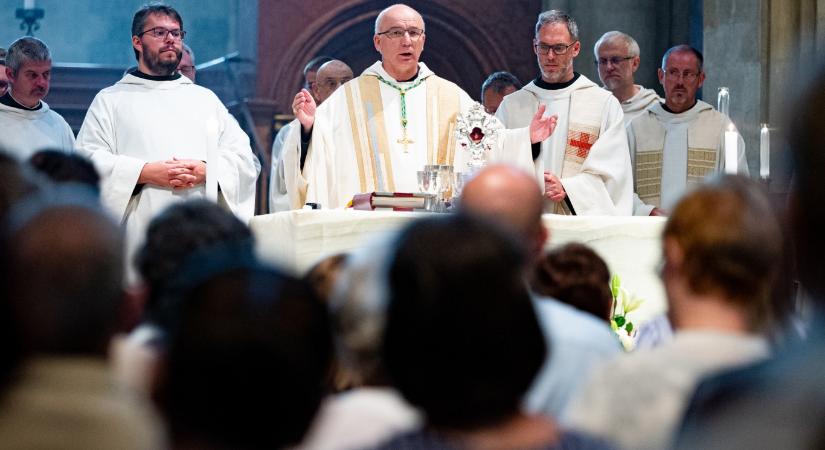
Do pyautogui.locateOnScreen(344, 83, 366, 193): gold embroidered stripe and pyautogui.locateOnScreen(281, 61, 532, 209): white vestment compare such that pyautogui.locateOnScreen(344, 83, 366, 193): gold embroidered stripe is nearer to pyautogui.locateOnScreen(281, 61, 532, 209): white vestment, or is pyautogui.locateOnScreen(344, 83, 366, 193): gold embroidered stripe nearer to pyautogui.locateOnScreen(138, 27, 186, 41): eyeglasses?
pyautogui.locateOnScreen(281, 61, 532, 209): white vestment

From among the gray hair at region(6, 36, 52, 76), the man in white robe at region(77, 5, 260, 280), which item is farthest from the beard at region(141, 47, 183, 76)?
the gray hair at region(6, 36, 52, 76)

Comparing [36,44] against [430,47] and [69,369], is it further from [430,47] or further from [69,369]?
[69,369]

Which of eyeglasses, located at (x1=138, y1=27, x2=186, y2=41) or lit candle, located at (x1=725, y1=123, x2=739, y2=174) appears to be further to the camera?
eyeglasses, located at (x1=138, y1=27, x2=186, y2=41)

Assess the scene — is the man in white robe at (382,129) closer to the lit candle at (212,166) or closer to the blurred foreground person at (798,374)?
the lit candle at (212,166)

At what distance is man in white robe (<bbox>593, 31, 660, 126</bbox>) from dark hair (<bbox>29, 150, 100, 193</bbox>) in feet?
18.3

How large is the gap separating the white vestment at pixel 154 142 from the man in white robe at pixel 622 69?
264 centimetres

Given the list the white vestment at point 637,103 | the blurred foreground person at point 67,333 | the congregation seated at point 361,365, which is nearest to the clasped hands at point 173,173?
the white vestment at point 637,103

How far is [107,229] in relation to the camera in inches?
78.5

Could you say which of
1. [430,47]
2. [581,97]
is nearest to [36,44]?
[581,97]

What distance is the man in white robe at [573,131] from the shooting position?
23.6ft

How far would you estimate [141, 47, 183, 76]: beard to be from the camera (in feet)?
25.1

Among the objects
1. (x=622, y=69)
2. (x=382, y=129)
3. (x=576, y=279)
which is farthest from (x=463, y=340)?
(x=622, y=69)

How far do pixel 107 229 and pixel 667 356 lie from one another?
1046mm

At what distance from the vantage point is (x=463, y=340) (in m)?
2.02
